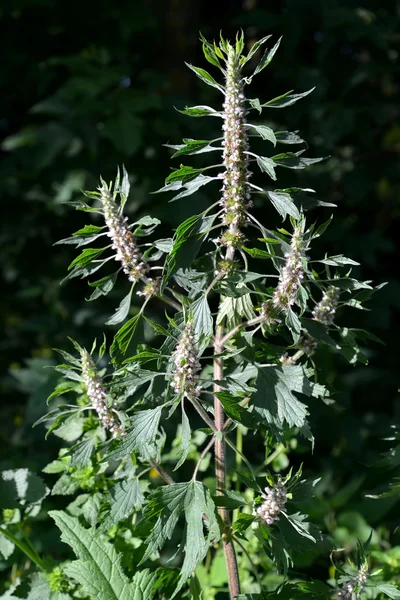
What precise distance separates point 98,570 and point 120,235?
44cm

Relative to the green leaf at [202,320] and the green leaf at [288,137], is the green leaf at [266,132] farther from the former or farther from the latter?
the green leaf at [202,320]

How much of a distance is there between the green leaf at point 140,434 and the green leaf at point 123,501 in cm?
→ 12

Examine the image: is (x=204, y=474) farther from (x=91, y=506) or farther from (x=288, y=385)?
(x=288, y=385)

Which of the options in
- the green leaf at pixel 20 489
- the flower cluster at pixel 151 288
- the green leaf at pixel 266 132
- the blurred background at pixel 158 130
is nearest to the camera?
the green leaf at pixel 266 132

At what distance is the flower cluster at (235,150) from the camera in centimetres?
82

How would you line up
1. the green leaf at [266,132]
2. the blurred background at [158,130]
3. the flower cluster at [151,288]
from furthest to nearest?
1. the blurred background at [158,130]
2. the flower cluster at [151,288]
3. the green leaf at [266,132]

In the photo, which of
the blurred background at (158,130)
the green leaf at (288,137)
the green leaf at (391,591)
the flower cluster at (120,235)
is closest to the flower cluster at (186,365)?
the flower cluster at (120,235)

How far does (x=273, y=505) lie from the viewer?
0.89m

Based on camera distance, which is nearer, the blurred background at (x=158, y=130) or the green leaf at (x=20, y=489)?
the green leaf at (x=20, y=489)

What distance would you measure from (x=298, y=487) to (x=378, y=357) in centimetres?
192

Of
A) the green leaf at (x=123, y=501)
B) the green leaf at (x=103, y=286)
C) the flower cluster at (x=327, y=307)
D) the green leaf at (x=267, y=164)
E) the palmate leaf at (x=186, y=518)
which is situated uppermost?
the green leaf at (x=267, y=164)

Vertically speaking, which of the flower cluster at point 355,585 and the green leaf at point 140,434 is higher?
the green leaf at point 140,434

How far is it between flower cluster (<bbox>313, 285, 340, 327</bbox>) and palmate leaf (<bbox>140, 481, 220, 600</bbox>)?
0.26m

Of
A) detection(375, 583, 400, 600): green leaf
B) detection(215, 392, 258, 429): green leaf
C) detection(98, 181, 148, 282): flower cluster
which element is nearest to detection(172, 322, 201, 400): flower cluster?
detection(215, 392, 258, 429): green leaf
